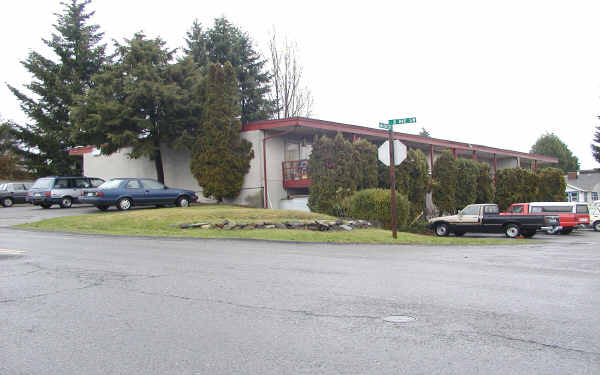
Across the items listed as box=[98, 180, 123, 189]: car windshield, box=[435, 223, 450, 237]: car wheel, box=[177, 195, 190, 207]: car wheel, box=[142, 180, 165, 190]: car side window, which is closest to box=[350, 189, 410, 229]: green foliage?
box=[435, 223, 450, 237]: car wheel

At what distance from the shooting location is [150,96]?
1019 inches

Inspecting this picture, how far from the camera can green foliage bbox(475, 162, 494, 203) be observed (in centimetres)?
3259

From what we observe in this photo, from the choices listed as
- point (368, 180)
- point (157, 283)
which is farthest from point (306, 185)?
point (157, 283)

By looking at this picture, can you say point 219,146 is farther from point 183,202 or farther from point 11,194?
point 11,194

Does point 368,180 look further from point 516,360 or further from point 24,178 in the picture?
point 24,178

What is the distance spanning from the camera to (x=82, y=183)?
2736cm

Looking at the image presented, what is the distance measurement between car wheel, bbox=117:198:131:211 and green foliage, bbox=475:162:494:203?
2156 centimetres

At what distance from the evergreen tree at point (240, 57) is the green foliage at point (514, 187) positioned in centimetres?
1930

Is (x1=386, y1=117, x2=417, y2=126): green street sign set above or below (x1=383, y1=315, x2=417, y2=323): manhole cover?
above

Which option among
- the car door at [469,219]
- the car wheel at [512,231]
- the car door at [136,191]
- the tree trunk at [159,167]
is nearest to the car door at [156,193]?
the car door at [136,191]

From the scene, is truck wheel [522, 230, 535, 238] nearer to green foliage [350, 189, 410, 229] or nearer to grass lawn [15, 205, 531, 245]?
grass lawn [15, 205, 531, 245]

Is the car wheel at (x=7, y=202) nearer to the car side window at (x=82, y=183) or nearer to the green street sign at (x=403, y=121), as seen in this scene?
the car side window at (x=82, y=183)

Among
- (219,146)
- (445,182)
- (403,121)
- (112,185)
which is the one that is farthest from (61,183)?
(445,182)

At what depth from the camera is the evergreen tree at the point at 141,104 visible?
85.2ft
